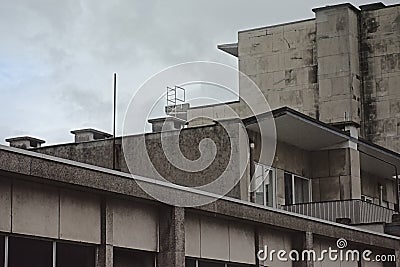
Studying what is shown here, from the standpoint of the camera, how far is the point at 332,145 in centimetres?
3650

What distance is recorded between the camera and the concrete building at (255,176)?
57.2 ft

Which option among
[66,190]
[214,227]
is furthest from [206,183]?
[66,190]

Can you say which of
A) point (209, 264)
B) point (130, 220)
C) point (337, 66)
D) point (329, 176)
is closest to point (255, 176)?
point (329, 176)

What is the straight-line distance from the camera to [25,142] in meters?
40.7

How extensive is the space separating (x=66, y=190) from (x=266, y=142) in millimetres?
15415

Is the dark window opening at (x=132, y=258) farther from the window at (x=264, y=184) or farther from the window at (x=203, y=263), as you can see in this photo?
the window at (x=264, y=184)

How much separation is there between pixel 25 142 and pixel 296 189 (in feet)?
40.4

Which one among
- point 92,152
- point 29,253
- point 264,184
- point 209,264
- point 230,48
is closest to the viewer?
point 29,253

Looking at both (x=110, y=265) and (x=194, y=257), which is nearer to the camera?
(x=110, y=265)

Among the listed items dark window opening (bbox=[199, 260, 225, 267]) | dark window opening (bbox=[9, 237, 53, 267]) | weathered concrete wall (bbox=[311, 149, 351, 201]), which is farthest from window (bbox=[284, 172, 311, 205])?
dark window opening (bbox=[9, 237, 53, 267])

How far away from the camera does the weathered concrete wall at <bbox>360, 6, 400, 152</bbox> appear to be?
172 feet

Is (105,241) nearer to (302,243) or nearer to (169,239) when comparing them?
(169,239)

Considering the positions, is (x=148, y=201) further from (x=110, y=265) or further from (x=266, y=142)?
(x=266, y=142)

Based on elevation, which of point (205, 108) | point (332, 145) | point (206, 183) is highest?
point (205, 108)
